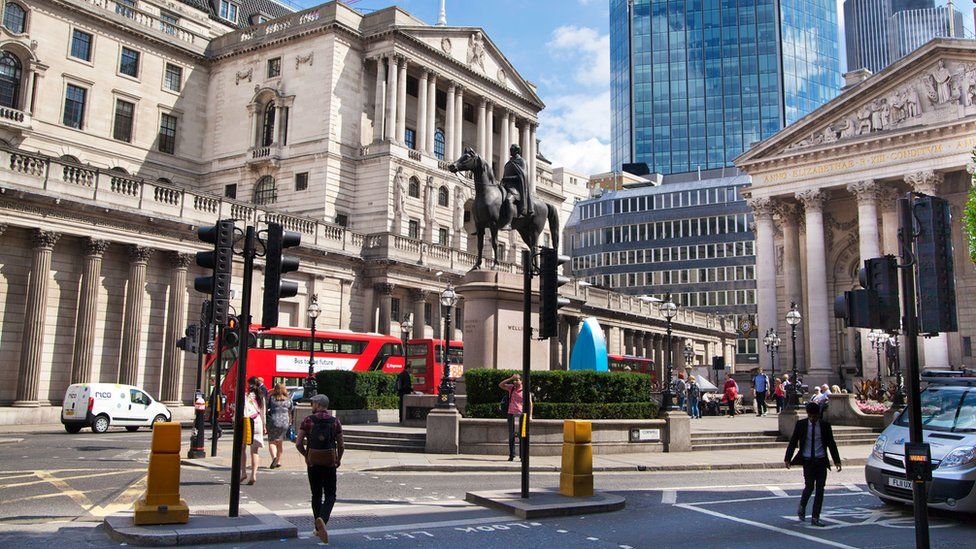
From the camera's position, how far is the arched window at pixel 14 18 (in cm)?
4761

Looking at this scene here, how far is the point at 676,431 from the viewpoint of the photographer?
22.1 meters

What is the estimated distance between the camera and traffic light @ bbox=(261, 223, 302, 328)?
11.3 m

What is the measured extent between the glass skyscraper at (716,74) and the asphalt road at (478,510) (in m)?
135

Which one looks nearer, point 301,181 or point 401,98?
point 301,181

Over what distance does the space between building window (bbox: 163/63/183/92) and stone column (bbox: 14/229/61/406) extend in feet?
89.3

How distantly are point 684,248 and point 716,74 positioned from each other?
62986 mm

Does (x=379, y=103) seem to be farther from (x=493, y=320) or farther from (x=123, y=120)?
(x=493, y=320)

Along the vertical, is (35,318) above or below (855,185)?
below

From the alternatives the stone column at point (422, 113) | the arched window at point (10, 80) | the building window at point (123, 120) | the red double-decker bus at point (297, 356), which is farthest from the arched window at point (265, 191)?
the red double-decker bus at point (297, 356)

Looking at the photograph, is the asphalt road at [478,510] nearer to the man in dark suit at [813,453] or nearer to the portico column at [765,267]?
the man in dark suit at [813,453]

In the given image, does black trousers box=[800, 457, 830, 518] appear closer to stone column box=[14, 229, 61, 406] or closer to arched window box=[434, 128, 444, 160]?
stone column box=[14, 229, 61, 406]

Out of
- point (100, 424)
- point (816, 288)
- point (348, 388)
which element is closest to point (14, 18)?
point (100, 424)

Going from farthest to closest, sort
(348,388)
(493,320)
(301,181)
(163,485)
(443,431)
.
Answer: (301,181), (348,388), (493,320), (443,431), (163,485)

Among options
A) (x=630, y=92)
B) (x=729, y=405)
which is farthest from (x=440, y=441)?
(x=630, y=92)
